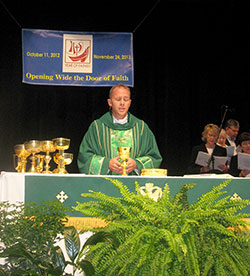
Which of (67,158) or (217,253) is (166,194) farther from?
(67,158)

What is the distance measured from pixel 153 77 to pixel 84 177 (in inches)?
209

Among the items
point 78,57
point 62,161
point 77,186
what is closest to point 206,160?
point 62,161

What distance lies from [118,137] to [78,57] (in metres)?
2.81

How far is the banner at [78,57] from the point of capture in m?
7.45

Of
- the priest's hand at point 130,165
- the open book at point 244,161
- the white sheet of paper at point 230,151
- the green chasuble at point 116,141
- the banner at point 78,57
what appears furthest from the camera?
the banner at point 78,57

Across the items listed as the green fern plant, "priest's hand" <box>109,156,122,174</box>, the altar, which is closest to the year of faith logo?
"priest's hand" <box>109,156,122,174</box>

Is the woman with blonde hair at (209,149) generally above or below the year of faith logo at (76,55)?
below

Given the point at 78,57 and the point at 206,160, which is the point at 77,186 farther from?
the point at 78,57

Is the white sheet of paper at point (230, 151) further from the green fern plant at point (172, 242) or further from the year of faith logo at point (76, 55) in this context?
the green fern plant at point (172, 242)

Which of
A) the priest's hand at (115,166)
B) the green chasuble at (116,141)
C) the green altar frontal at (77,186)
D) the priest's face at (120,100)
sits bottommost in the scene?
the green altar frontal at (77,186)

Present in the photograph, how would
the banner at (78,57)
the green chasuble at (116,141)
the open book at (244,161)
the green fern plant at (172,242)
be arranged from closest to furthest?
1. the green fern plant at (172,242)
2. the green chasuble at (116,141)
3. the open book at (244,161)
4. the banner at (78,57)

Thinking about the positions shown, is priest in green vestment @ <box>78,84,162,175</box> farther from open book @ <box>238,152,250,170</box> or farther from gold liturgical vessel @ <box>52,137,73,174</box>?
open book @ <box>238,152,250,170</box>

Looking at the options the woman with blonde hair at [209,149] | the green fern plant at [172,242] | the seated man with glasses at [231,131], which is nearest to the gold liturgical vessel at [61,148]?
the woman with blonde hair at [209,149]

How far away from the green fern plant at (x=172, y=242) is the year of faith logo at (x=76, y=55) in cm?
628
